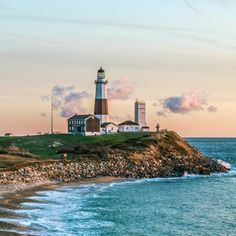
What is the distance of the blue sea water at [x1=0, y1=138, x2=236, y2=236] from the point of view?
38469 mm

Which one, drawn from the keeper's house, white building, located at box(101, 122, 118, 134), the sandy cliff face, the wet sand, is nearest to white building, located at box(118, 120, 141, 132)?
white building, located at box(101, 122, 118, 134)

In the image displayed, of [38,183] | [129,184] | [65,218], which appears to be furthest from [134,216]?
[129,184]

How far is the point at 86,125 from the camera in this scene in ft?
378

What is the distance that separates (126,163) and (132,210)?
34987 millimetres

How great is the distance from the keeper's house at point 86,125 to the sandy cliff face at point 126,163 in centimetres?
1585

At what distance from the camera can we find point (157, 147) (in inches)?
3770

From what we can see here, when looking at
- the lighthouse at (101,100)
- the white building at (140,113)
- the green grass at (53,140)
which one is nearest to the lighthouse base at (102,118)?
the lighthouse at (101,100)

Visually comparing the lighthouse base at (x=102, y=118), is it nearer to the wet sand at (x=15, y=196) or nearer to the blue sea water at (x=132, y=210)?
the wet sand at (x=15, y=196)

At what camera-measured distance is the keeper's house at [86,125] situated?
115 m

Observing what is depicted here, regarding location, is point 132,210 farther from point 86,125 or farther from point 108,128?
point 108,128

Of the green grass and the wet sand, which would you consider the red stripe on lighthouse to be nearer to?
the green grass

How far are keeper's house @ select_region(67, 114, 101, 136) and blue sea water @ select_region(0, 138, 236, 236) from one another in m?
45.1

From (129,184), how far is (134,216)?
25536 millimetres

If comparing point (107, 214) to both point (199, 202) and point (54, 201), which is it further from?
point (199, 202)
